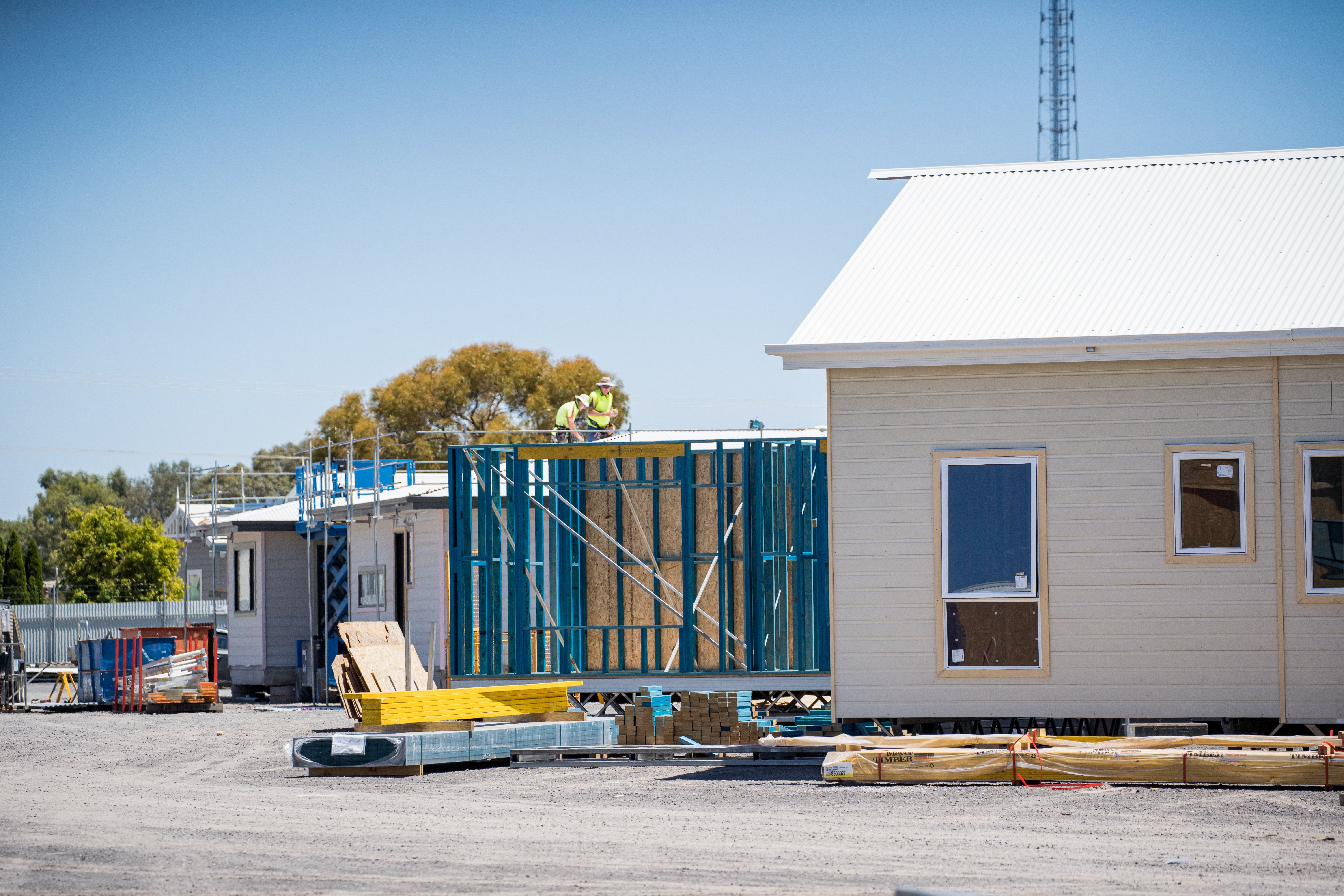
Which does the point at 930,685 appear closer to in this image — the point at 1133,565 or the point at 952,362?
the point at 1133,565

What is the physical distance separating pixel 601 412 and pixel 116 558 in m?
39.8

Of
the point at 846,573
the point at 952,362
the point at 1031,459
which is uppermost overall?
the point at 952,362

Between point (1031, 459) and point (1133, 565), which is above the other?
point (1031, 459)

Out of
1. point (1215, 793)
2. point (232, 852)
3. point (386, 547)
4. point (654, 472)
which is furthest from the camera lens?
point (386, 547)

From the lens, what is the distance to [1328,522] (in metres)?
13.6

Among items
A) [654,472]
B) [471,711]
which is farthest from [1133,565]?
[471,711]

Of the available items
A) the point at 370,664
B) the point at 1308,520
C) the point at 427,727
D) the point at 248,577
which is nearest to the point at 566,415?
the point at 370,664

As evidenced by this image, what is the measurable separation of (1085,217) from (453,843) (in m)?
10.1

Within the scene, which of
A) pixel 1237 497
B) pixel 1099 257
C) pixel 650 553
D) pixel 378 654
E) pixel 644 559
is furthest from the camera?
pixel 378 654

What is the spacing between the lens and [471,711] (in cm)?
1585

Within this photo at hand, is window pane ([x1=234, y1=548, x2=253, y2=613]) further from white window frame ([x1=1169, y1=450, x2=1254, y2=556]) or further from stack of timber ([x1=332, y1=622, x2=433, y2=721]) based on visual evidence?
white window frame ([x1=1169, y1=450, x2=1254, y2=556])

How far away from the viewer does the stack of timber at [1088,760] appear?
39.4 ft

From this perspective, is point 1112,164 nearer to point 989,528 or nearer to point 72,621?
point 989,528

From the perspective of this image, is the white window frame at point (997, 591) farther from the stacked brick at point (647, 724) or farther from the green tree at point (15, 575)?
the green tree at point (15, 575)
